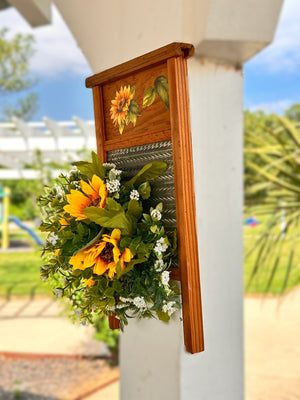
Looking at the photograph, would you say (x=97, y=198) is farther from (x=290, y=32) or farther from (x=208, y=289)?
(x=290, y=32)

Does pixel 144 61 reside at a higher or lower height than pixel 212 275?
higher

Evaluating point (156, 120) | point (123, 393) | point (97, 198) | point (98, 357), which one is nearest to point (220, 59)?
point (156, 120)

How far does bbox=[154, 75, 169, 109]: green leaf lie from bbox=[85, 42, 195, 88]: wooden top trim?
0.03 metres

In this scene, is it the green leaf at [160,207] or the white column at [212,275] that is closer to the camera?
the green leaf at [160,207]

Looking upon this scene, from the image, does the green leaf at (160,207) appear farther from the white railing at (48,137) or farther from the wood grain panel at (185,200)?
the white railing at (48,137)

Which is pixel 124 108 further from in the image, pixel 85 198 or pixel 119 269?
pixel 119 269

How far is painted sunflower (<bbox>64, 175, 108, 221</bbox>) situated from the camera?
920mm

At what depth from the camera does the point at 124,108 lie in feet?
3.23

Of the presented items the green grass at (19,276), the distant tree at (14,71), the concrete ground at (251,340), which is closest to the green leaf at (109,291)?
the concrete ground at (251,340)

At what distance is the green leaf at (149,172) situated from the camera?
885mm

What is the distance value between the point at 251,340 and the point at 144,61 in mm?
4168

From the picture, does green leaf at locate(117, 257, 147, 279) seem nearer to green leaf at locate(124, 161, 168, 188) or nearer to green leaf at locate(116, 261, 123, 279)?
green leaf at locate(116, 261, 123, 279)

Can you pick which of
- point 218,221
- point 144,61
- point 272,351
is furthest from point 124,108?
point 272,351

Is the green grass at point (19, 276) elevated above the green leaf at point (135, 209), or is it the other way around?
the green leaf at point (135, 209)
